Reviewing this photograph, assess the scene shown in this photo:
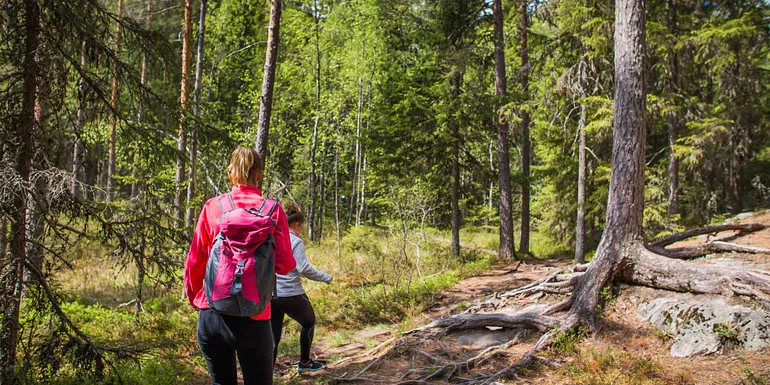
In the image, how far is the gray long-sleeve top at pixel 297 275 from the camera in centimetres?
464

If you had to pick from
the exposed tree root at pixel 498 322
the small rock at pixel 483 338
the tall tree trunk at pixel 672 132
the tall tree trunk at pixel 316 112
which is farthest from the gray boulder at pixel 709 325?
the tall tree trunk at pixel 316 112

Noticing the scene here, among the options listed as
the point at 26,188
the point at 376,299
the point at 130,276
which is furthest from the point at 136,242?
the point at 130,276

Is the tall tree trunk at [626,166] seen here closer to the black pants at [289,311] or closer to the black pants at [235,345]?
the black pants at [289,311]

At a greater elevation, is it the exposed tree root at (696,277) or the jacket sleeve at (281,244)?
the jacket sleeve at (281,244)

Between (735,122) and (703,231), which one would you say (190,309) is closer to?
(703,231)

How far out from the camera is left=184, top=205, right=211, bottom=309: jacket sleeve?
120 inches

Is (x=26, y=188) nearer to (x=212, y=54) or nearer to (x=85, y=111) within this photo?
(x=85, y=111)

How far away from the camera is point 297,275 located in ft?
16.2

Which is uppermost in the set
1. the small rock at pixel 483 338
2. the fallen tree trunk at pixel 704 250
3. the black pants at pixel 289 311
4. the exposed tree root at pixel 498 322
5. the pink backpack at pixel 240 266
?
the pink backpack at pixel 240 266

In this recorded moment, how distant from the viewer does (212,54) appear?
2111 centimetres

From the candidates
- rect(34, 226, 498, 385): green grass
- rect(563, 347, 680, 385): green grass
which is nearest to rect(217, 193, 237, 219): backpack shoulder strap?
rect(34, 226, 498, 385): green grass

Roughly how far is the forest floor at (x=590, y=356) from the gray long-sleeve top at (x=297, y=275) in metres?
1.34

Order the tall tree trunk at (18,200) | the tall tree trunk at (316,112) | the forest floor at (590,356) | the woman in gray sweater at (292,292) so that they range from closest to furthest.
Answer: the tall tree trunk at (18,200)
the woman in gray sweater at (292,292)
the forest floor at (590,356)
the tall tree trunk at (316,112)

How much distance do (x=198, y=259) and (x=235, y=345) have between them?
59 cm
